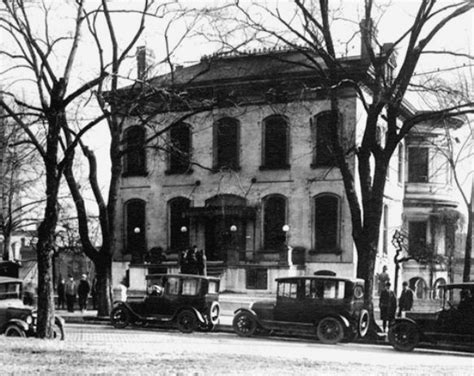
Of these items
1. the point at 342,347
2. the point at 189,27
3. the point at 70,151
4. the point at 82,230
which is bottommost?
the point at 342,347

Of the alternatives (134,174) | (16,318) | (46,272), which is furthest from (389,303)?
(134,174)

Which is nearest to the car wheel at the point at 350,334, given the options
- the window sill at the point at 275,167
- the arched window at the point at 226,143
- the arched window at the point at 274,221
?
the arched window at the point at 274,221

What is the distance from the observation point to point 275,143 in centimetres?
3247

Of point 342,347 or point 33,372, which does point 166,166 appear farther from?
point 33,372

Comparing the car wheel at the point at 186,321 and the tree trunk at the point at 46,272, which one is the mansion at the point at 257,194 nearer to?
the car wheel at the point at 186,321

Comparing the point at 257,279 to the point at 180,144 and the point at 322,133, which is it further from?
the point at 180,144

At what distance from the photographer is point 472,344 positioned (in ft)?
52.4

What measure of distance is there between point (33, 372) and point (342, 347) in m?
9.21

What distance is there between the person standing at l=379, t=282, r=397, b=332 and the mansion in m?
7.50

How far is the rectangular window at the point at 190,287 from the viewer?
20.2 metres

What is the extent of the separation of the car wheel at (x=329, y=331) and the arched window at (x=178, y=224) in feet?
53.1

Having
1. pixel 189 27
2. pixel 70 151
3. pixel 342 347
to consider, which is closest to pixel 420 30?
pixel 189 27

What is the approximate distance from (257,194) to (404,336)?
1629 centimetres

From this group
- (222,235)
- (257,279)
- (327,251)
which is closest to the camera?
(257,279)
